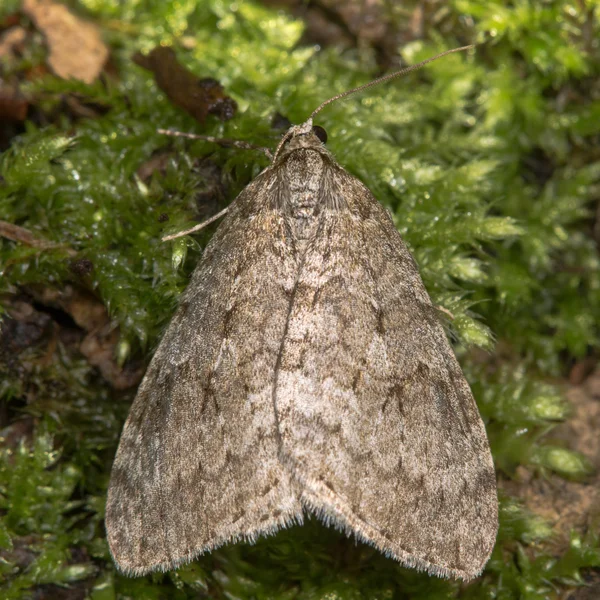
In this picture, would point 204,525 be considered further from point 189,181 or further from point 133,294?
point 189,181

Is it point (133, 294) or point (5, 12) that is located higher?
point (5, 12)

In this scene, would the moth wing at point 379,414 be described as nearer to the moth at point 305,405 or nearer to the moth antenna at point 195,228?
the moth at point 305,405

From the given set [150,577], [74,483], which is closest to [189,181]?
[74,483]

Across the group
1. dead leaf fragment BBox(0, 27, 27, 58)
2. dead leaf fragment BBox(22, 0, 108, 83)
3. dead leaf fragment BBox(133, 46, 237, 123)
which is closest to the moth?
dead leaf fragment BBox(133, 46, 237, 123)

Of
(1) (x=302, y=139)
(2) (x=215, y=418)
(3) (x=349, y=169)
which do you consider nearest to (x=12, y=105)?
(1) (x=302, y=139)

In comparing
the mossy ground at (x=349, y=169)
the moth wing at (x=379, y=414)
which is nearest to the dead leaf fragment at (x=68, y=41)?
the mossy ground at (x=349, y=169)

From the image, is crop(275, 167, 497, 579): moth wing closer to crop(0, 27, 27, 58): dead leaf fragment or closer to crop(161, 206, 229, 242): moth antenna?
crop(161, 206, 229, 242): moth antenna
